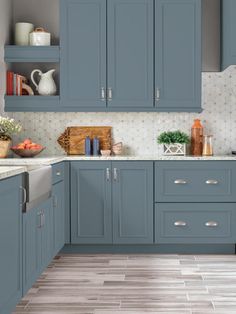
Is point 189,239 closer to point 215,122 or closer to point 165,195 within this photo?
point 165,195

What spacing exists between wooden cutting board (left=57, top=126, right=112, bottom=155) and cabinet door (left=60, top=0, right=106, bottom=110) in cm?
34

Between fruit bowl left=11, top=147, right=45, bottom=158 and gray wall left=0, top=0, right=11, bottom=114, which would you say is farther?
gray wall left=0, top=0, right=11, bottom=114

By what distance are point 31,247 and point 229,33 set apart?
2578 mm

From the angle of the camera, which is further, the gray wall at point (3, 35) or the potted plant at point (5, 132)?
the gray wall at point (3, 35)

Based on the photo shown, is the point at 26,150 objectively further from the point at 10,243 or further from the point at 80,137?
the point at 10,243

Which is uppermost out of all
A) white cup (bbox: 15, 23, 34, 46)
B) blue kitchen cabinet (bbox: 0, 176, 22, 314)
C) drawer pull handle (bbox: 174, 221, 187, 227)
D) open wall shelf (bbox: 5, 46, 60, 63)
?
white cup (bbox: 15, 23, 34, 46)

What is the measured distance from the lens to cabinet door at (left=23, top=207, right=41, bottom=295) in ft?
10.4

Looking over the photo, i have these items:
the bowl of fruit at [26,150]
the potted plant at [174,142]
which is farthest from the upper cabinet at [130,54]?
the bowl of fruit at [26,150]

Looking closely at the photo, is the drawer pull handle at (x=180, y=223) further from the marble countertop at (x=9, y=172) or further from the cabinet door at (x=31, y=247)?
the marble countertop at (x=9, y=172)

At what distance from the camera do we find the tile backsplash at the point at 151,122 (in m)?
5.21

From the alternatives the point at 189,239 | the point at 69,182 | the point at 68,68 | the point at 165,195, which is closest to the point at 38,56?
the point at 68,68

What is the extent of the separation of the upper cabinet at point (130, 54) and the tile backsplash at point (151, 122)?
0.31m

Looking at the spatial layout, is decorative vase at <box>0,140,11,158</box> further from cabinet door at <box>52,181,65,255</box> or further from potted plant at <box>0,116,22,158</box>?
cabinet door at <box>52,181,65,255</box>

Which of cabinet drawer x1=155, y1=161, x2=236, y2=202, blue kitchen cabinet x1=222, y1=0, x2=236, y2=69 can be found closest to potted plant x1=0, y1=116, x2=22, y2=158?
cabinet drawer x1=155, y1=161, x2=236, y2=202
